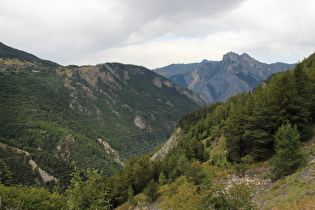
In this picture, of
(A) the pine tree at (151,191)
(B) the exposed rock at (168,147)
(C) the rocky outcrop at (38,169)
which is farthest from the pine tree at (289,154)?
(C) the rocky outcrop at (38,169)

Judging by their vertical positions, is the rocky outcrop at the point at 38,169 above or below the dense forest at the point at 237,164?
below

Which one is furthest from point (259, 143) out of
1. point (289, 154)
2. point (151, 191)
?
point (151, 191)

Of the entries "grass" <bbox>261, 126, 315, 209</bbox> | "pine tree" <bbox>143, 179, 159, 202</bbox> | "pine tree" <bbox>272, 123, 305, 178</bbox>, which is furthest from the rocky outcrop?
"pine tree" <bbox>272, 123, 305, 178</bbox>

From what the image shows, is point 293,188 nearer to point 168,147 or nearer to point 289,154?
point 289,154

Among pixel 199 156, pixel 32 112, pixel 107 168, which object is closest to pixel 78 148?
pixel 107 168

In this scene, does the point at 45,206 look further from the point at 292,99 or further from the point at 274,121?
the point at 292,99

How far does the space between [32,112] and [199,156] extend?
213652 mm

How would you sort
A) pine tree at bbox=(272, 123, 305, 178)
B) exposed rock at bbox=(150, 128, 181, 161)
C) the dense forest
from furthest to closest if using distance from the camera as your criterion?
exposed rock at bbox=(150, 128, 181, 161) → pine tree at bbox=(272, 123, 305, 178) → the dense forest

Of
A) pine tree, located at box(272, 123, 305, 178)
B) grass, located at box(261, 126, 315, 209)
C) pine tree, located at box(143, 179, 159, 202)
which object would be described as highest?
pine tree, located at box(272, 123, 305, 178)

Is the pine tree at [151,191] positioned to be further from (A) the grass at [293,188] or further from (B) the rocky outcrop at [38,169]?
(B) the rocky outcrop at [38,169]

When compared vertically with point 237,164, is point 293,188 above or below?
above

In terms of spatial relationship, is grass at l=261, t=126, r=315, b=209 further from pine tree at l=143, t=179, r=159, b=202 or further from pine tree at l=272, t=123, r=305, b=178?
pine tree at l=143, t=179, r=159, b=202

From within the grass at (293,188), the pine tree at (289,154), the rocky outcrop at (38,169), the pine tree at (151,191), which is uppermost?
the pine tree at (289,154)

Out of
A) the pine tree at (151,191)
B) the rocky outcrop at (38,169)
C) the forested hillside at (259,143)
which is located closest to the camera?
the forested hillside at (259,143)
